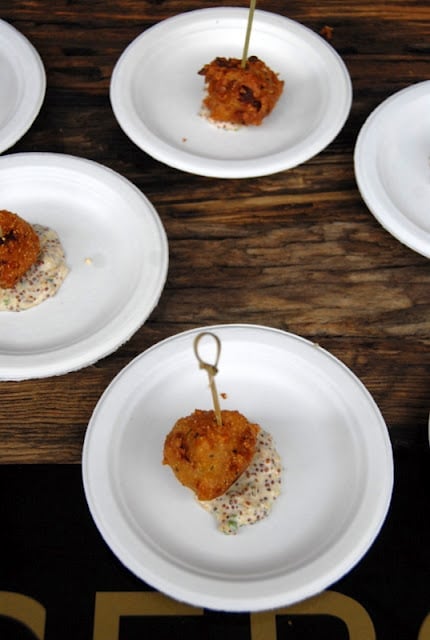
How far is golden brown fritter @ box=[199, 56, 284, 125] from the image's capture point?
97.3 inches

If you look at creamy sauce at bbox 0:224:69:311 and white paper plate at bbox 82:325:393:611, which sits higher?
creamy sauce at bbox 0:224:69:311

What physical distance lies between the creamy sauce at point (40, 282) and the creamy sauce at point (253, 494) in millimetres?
786

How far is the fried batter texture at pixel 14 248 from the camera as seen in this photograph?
2094 mm

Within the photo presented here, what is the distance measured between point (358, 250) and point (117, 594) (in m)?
1.27

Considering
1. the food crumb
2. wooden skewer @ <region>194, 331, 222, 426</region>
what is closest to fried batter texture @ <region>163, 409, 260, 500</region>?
wooden skewer @ <region>194, 331, 222, 426</region>

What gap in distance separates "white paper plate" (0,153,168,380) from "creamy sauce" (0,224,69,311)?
0.07 ft

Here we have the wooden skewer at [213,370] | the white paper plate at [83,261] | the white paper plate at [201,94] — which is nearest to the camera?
the wooden skewer at [213,370]

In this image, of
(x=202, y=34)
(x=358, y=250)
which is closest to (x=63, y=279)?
(x=358, y=250)

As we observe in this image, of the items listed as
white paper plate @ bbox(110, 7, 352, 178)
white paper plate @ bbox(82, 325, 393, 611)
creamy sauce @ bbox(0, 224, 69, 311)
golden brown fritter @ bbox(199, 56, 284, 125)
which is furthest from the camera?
golden brown fritter @ bbox(199, 56, 284, 125)

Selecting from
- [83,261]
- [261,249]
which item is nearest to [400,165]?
[261,249]

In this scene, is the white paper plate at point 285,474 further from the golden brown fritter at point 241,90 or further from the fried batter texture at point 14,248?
the golden brown fritter at point 241,90

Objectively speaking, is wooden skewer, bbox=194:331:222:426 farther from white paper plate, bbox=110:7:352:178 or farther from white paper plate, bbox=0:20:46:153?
white paper plate, bbox=0:20:46:153

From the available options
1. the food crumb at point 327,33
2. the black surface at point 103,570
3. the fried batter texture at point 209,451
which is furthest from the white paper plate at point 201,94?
the black surface at point 103,570

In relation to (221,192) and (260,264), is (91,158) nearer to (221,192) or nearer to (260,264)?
(221,192)
